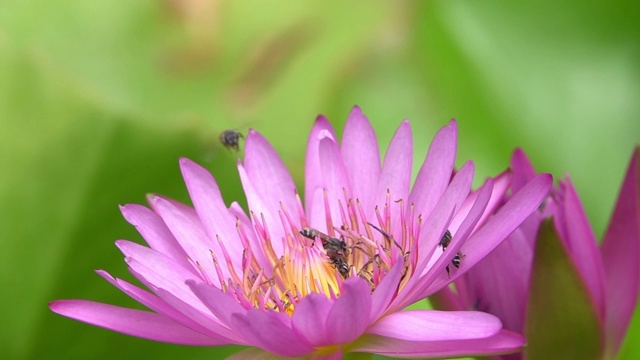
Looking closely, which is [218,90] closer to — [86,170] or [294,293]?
[86,170]

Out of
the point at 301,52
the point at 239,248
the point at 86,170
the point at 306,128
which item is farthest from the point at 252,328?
the point at 301,52

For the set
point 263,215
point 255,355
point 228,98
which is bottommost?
point 255,355

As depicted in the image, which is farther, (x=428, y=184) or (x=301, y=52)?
(x=301, y=52)

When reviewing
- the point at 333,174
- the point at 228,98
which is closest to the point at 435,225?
the point at 333,174

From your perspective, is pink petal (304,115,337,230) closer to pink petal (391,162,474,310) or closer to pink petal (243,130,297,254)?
pink petal (243,130,297,254)

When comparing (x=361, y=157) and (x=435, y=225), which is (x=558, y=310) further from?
(x=361, y=157)

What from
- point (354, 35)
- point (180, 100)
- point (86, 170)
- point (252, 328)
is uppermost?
point (354, 35)
